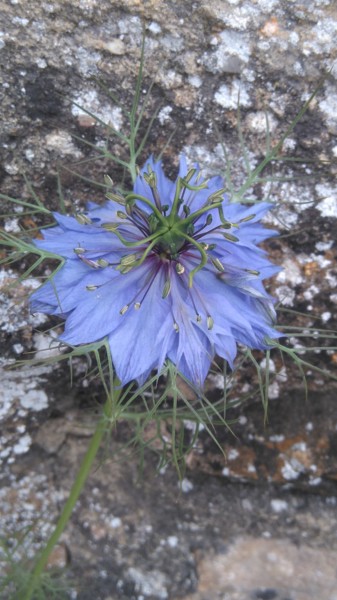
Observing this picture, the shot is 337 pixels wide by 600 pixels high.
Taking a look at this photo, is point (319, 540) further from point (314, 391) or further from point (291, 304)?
point (291, 304)

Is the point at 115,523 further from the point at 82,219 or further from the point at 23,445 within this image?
the point at 82,219

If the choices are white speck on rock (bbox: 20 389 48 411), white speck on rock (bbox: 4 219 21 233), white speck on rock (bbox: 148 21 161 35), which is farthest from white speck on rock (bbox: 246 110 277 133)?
white speck on rock (bbox: 20 389 48 411)

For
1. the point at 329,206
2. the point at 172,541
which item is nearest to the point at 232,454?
the point at 172,541

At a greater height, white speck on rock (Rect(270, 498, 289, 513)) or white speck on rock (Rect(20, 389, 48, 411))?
white speck on rock (Rect(20, 389, 48, 411))

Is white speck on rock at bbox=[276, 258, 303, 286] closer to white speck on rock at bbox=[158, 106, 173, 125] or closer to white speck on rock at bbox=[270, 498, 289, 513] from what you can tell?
white speck on rock at bbox=[158, 106, 173, 125]

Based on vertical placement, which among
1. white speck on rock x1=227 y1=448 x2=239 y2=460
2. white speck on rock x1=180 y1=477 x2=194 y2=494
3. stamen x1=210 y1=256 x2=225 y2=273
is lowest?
white speck on rock x1=180 y1=477 x2=194 y2=494

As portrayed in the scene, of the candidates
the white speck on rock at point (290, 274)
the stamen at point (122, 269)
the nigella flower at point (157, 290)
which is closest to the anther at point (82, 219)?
the nigella flower at point (157, 290)

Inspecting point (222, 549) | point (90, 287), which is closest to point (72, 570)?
point (222, 549)
